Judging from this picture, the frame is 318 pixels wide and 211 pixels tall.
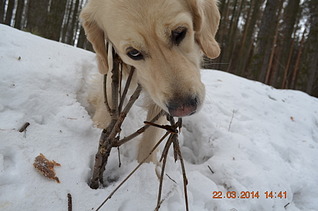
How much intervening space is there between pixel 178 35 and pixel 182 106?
1.63 feet

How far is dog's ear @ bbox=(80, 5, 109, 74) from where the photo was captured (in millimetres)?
1854

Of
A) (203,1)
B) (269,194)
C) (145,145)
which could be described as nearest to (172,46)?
(203,1)

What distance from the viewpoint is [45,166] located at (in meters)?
1.37

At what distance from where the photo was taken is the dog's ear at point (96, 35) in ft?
6.08

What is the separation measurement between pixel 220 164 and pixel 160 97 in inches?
40.9

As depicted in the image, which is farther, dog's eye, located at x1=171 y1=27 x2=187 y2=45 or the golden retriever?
dog's eye, located at x1=171 y1=27 x2=187 y2=45

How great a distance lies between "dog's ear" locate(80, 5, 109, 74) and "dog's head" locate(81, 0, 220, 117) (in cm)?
19

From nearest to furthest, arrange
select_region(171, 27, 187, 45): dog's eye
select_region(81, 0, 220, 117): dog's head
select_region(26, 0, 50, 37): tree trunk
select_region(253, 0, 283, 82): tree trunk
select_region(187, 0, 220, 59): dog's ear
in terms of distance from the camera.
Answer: select_region(81, 0, 220, 117): dog's head, select_region(171, 27, 187, 45): dog's eye, select_region(187, 0, 220, 59): dog's ear, select_region(26, 0, 50, 37): tree trunk, select_region(253, 0, 283, 82): tree trunk

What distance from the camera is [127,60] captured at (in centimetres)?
161

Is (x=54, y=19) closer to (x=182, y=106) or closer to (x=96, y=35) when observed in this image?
(x=96, y=35)

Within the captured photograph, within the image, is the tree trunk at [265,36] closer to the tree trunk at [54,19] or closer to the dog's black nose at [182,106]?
the tree trunk at [54,19]

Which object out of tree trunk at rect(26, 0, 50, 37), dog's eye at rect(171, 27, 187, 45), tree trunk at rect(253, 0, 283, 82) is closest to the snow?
dog's eye at rect(171, 27, 187, 45)

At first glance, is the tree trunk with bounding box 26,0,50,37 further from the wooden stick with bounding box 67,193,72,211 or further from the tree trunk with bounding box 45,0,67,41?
the wooden stick with bounding box 67,193,72,211
